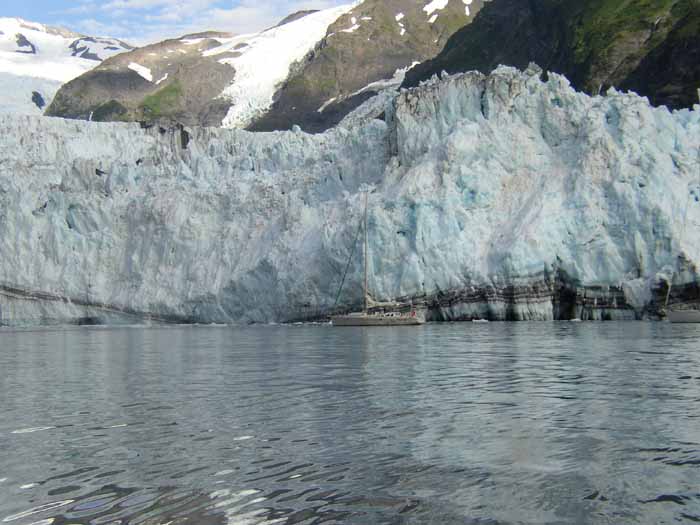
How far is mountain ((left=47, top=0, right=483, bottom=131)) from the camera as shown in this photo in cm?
12688

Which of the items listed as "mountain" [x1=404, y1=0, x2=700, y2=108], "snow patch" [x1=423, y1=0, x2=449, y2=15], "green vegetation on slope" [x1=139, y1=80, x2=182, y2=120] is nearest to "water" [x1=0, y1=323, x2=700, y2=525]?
"mountain" [x1=404, y1=0, x2=700, y2=108]

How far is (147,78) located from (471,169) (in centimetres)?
12685

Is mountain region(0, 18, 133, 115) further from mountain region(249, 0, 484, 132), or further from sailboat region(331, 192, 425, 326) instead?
sailboat region(331, 192, 425, 326)

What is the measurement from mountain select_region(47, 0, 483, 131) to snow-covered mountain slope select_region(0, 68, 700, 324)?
234 feet

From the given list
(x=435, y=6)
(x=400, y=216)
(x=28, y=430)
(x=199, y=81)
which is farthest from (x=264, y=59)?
(x=28, y=430)

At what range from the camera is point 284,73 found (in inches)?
5512

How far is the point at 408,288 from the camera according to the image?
37.9 meters

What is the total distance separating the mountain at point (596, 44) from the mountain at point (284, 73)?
78.8 feet

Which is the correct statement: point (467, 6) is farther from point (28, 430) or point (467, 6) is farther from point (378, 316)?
point (28, 430)

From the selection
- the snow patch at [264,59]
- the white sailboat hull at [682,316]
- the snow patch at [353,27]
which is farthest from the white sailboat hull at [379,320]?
the snow patch at [353,27]

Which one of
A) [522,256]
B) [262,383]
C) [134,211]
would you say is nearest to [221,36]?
[134,211]

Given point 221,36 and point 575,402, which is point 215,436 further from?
point 221,36

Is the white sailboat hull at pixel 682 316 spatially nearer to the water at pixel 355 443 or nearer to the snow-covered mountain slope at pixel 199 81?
the water at pixel 355 443

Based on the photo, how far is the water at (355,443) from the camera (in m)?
6.64
